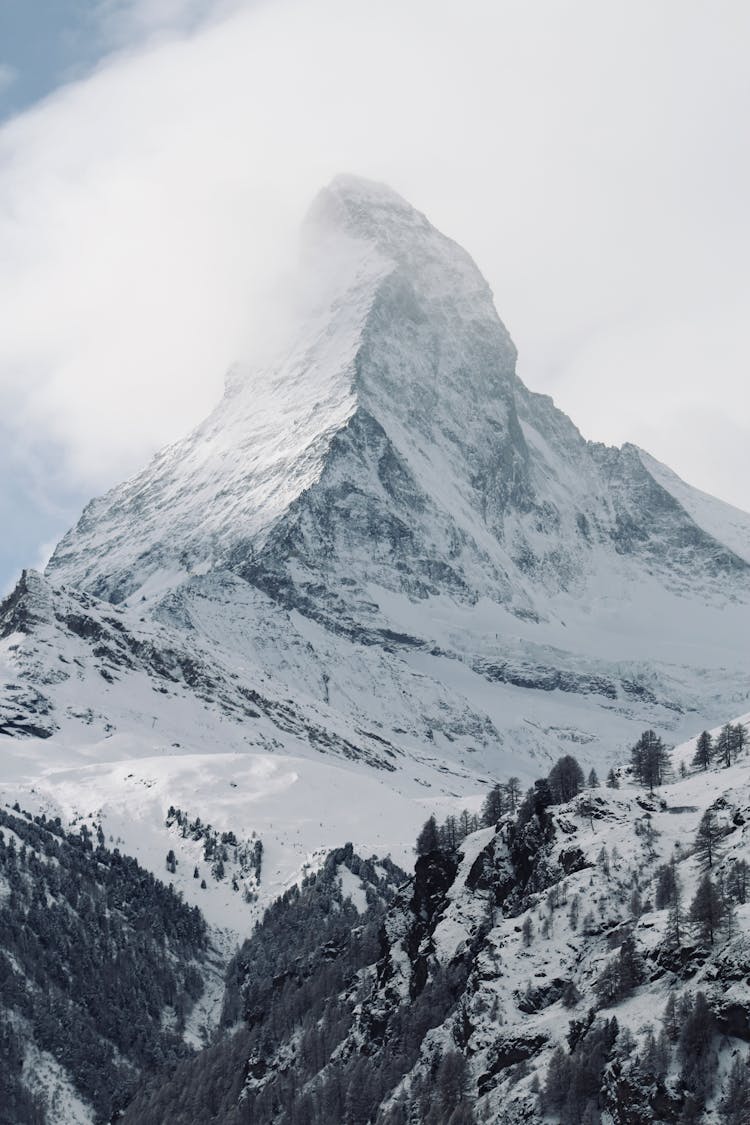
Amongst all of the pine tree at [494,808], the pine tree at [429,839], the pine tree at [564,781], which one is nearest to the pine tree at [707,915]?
the pine tree at [564,781]

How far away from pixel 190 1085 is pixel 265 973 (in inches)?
1521

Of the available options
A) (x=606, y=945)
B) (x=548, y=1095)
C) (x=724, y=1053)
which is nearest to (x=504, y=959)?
(x=606, y=945)

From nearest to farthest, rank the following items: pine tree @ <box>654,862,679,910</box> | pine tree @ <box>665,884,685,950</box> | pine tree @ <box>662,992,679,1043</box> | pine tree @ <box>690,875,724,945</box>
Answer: pine tree @ <box>662,992,679,1043</box> < pine tree @ <box>690,875,724,945</box> < pine tree @ <box>665,884,685,950</box> < pine tree @ <box>654,862,679,910</box>

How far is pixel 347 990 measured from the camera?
139 meters

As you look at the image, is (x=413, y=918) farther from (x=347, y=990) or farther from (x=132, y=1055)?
(x=132, y=1055)

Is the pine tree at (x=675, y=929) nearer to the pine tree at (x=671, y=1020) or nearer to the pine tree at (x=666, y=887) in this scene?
the pine tree at (x=671, y=1020)

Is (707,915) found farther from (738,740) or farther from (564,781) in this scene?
(738,740)

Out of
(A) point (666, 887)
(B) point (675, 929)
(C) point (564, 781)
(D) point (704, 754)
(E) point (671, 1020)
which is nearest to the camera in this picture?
(E) point (671, 1020)

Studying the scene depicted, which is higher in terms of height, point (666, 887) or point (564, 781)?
point (564, 781)

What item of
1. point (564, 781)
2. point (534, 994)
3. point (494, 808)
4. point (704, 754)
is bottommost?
point (534, 994)

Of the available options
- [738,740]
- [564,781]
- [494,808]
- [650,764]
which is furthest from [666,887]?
[494,808]

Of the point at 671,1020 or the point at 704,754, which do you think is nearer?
the point at 671,1020

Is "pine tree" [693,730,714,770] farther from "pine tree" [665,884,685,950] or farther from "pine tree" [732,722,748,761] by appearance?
"pine tree" [665,884,685,950]

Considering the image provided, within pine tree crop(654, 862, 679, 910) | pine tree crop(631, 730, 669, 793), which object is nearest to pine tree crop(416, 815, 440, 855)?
pine tree crop(631, 730, 669, 793)
